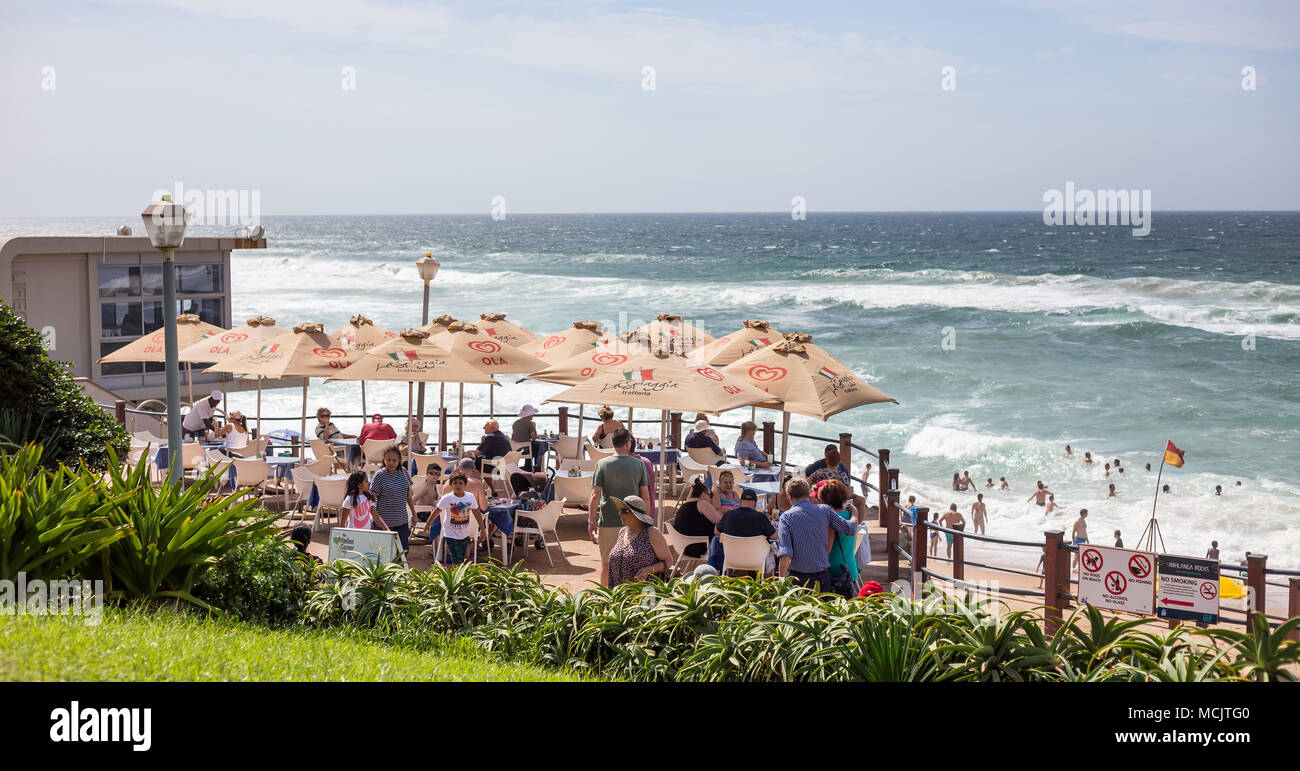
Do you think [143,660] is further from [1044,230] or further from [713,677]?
[1044,230]

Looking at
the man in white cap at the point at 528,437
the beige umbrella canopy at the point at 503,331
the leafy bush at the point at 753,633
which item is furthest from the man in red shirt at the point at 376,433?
the leafy bush at the point at 753,633

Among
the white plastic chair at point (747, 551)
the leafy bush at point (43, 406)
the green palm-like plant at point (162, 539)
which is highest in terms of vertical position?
the leafy bush at point (43, 406)

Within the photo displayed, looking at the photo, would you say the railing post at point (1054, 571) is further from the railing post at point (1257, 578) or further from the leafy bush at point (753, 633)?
the leafy bush at point (753, 633)

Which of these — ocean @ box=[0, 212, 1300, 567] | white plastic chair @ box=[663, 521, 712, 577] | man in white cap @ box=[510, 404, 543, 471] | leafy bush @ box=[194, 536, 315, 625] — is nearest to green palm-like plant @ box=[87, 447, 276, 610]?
leafy bush @ box=[194, 536, 315, 625]

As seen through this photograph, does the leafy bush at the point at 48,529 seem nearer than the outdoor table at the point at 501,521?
Yes

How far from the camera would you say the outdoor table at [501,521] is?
34.3ft

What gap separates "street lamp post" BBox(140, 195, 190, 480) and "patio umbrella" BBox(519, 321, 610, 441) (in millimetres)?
6026

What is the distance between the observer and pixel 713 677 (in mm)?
6062

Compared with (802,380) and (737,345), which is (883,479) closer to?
(802,380)

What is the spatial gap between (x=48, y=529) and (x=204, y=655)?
1.77 meters

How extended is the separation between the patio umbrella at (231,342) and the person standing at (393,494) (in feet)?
16.0

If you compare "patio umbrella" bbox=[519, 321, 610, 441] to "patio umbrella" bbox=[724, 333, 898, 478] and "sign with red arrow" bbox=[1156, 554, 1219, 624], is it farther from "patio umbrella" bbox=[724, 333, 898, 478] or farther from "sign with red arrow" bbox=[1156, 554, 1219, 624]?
"sign with red arrow" bbox=[1156, 554, 1219, 624]

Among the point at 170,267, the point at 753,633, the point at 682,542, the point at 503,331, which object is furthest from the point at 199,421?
the point at 753,633
